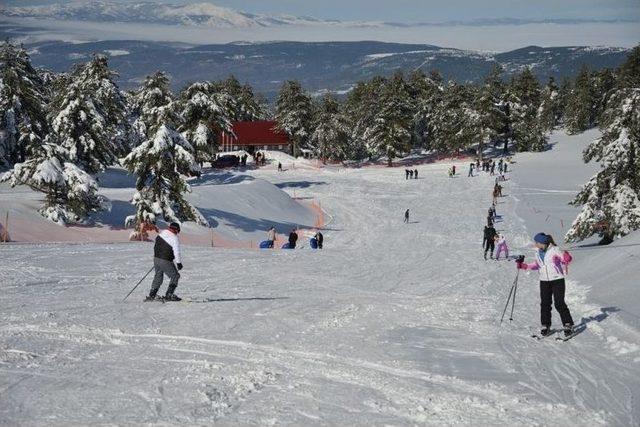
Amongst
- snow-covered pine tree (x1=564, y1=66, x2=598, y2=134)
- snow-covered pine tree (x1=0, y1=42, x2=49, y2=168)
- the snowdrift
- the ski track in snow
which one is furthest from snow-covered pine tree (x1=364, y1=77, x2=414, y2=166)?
the ski track in snow

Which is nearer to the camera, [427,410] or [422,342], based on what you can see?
[427,410]

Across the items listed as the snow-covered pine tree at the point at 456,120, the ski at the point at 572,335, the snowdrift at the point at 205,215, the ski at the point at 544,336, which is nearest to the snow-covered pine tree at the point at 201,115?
the snowdrift at the point at 205,215

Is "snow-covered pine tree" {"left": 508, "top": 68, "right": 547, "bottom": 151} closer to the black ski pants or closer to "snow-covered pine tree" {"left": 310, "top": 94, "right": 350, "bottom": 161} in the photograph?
"snow-covered pine tree" {"left": 310, "top": 94, "right": 350, "bottom": 161}

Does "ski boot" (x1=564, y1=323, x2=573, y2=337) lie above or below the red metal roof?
below

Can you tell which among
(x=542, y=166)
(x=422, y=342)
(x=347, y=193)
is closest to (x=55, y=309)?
(x=422, y=342)

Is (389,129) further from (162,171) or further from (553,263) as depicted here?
(553,263)

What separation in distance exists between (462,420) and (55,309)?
790cm

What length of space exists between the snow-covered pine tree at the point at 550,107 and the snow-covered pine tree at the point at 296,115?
157 ft

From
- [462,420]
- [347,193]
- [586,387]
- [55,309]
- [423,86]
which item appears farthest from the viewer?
[423,86]

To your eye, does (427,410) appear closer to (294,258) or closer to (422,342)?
(422,342)

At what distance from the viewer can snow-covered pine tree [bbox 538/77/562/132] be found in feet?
385

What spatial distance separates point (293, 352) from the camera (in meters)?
9.36

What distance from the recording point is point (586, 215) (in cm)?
2606

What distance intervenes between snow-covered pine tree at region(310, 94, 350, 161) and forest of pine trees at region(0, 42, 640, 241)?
0.50 feet
